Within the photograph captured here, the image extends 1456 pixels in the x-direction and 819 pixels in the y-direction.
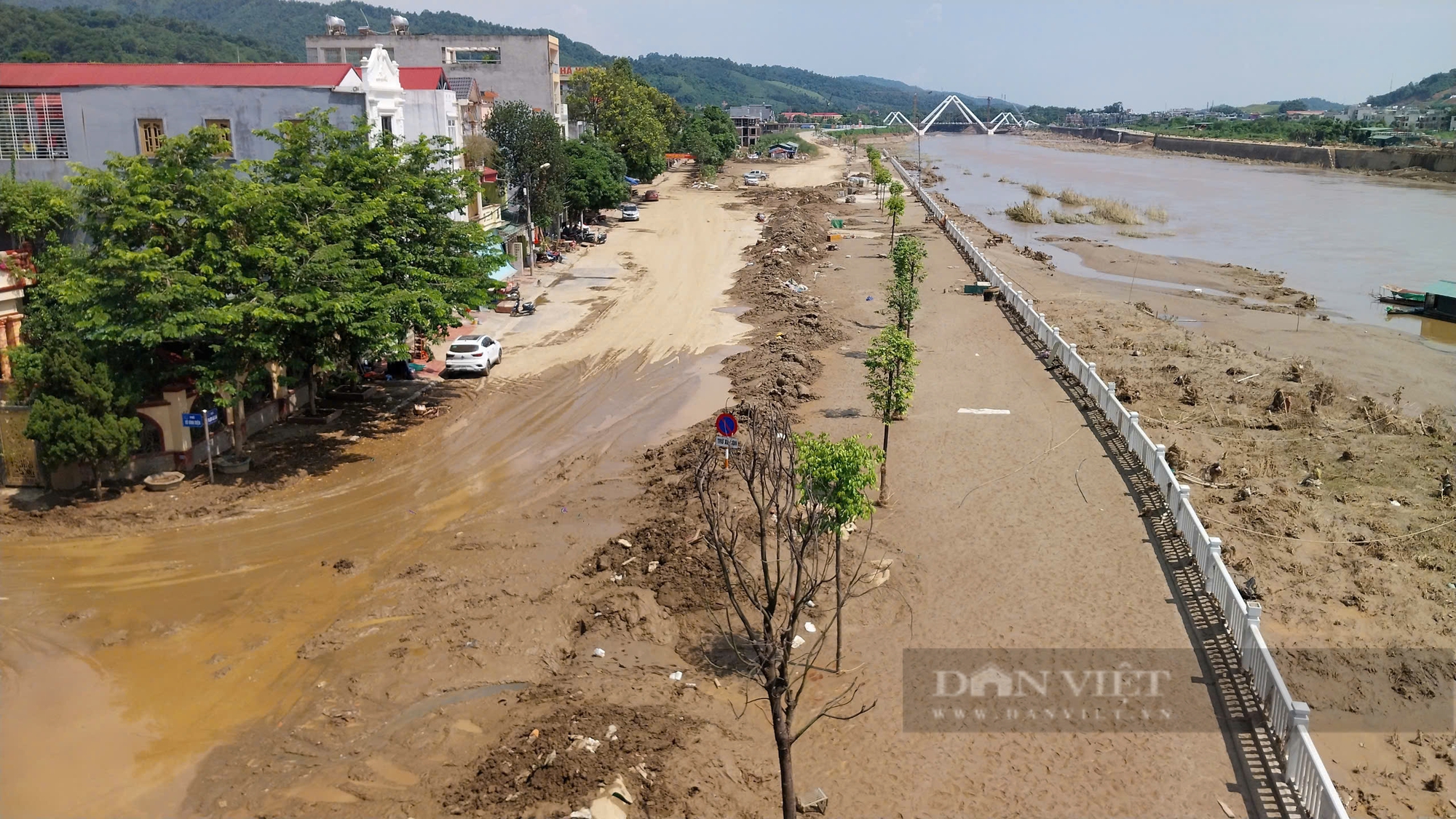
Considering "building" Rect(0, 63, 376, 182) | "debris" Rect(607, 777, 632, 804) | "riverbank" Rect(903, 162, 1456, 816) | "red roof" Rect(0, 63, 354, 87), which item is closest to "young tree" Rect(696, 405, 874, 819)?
"debris" Rect(607, 777, 632, 804)

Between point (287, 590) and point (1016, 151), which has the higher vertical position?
point (1016, 151)

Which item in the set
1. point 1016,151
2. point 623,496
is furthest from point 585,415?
point 1016,151

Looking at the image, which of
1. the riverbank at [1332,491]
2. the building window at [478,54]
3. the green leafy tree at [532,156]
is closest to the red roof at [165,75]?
the green leafy tree at [532,156]

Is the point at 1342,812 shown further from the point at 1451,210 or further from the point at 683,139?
the point at 683,139

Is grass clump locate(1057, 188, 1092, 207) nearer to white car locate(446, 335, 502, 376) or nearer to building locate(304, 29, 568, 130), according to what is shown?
building locate(304, 29, 568, 130)

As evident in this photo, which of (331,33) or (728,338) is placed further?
(331,33)

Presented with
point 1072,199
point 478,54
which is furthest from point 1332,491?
point 1072,199
